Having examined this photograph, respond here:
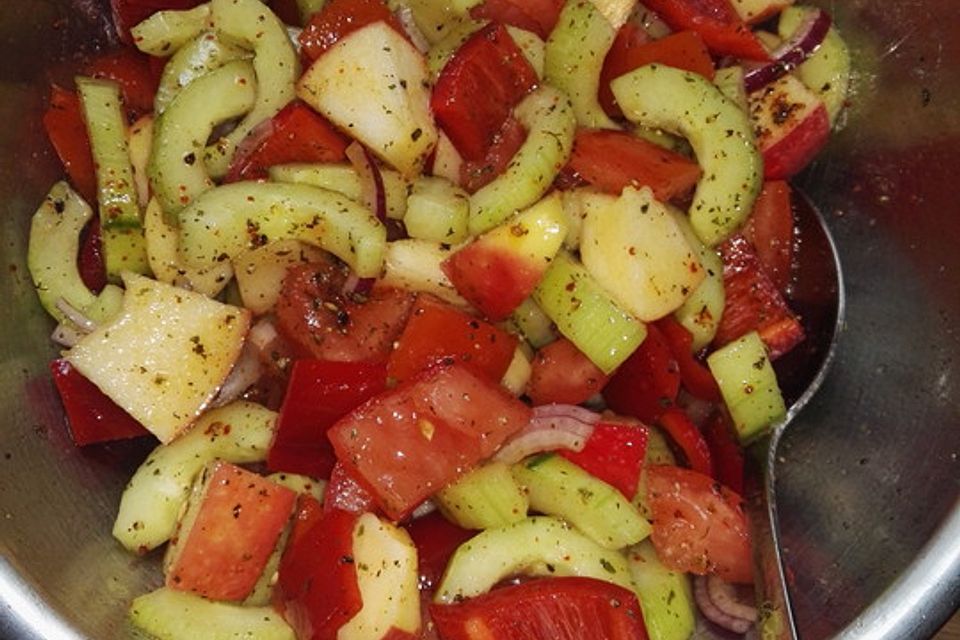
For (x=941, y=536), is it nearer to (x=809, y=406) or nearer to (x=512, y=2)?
Result: (x=809, y=406)


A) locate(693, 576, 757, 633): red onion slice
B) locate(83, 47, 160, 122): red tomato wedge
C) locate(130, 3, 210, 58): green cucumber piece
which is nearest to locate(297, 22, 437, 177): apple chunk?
locate(130, 3, 210, 58): green cucumber piece

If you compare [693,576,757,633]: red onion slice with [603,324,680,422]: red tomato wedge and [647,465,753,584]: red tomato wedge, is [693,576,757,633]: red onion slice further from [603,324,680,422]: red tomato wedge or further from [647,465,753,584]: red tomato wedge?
[603,324,680,422]: red tomato wedge

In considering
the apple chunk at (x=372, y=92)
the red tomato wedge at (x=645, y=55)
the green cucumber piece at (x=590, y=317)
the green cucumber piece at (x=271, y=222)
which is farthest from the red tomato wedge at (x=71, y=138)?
the red tomato wedge at (x=645, y=55)

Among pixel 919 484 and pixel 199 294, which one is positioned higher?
pixel 199 294

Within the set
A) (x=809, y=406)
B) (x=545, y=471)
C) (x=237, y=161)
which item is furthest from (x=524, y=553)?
(x=237, y=161)

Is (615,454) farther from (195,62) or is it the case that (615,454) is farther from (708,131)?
(195,62)
